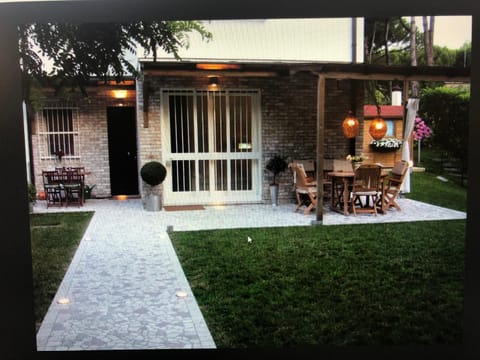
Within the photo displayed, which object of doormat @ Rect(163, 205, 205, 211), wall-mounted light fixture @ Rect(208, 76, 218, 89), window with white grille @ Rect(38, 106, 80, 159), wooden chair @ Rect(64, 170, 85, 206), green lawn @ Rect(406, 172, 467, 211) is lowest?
doormat @ Rect(163, 205, 205, 211)

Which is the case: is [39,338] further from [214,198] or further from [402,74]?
[402,74]

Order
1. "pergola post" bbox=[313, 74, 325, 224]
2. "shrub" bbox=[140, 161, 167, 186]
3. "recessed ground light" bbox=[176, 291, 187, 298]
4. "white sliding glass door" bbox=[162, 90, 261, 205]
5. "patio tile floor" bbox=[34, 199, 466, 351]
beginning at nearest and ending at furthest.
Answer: "patio tile floor" bbox=[34, 199, 466, 351] < "recessed ground light" bbox=[176, 291, 187, 298] < "pergola post" bbox=[313, 74, 325, 224] < "shrub" bbox=[140, 161, 167, 186] < "white sliding glass door" bbox=[162, 90, 261, 205]

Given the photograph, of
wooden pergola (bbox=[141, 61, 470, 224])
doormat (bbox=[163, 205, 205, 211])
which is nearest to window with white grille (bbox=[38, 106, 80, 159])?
wooden pergola (bbox=[141, 61, 470, 224])

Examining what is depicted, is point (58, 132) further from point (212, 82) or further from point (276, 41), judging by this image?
point (276, 41)

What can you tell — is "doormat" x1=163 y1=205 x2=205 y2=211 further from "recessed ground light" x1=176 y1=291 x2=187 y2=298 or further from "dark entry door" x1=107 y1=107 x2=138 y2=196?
"recessed ground light" x1=176 y1=291 x2=187 y2=298

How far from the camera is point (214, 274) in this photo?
16.7 feet

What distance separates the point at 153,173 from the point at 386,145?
445cm

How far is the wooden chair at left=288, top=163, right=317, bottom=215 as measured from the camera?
787 cm

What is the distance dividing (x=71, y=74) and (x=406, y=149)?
255 inches

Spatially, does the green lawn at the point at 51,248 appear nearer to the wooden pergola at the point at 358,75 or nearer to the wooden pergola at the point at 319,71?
the wooden pergola at the point at 319,71

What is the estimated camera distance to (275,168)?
8500mm

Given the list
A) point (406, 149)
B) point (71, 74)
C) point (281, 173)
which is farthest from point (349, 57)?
point (71, 74)

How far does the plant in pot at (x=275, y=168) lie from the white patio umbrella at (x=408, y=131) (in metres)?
2.21

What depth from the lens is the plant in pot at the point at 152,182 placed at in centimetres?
781
